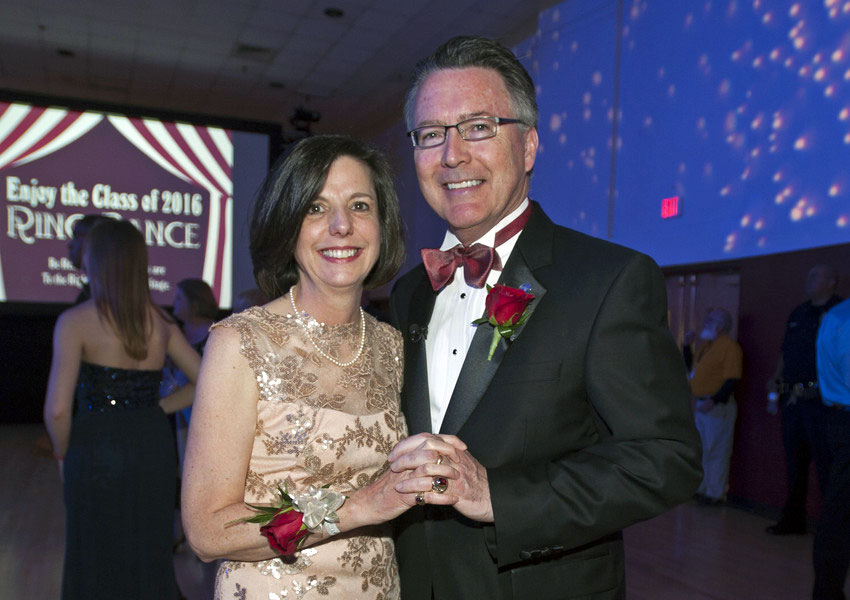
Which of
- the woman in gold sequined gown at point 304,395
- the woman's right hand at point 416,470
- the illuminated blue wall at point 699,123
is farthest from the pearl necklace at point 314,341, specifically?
the illuminated blue wall at point 699,123

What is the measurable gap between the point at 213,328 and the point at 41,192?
7358 millimetres

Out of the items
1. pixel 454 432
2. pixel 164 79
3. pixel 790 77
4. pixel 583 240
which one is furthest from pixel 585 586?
pixel 164 79

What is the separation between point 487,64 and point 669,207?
471cm

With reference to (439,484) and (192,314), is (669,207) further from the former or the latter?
(439,484)

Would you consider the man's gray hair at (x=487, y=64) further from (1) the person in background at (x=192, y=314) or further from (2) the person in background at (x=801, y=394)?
(2) the person in background at (x=801, y=394)

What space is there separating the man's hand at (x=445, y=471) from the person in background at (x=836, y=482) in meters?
2.76

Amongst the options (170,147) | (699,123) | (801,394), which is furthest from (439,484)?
(170,147)

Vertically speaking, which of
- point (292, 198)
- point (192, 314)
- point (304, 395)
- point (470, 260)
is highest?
point (292, 198)

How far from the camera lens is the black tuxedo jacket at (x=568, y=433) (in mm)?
1243

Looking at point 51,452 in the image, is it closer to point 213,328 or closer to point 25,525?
point 213,328

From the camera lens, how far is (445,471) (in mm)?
1148

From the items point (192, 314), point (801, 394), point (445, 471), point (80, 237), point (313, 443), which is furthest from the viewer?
point (801, 394)

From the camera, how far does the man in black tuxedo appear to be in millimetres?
1244

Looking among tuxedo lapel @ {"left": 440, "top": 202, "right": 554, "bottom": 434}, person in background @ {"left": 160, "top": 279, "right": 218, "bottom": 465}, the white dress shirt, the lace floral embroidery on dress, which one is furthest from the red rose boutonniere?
person in background @ {"left": 160, "top": 279, "right": 218, "bottom": 465}
